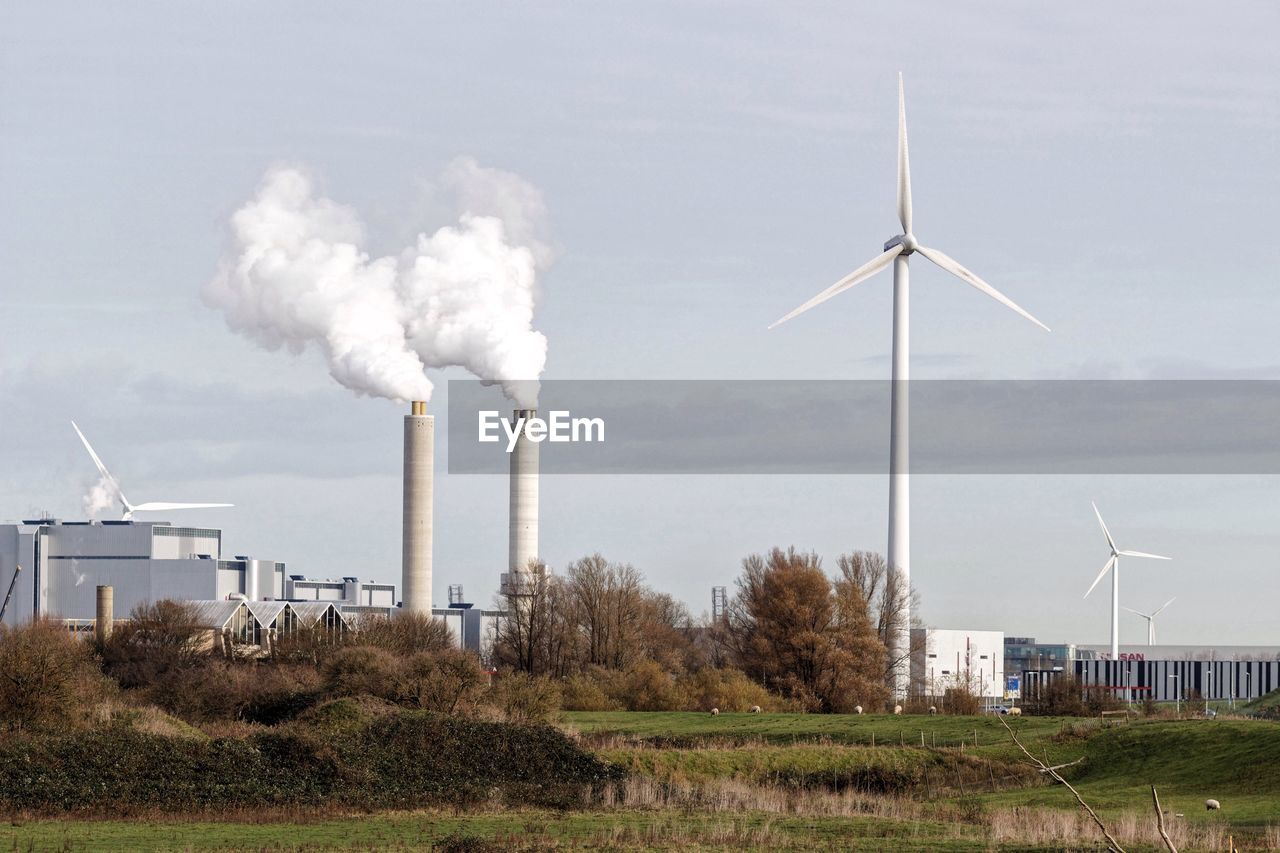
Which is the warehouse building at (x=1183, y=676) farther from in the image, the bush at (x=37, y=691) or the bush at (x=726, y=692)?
the bush at (x=37, y=691)

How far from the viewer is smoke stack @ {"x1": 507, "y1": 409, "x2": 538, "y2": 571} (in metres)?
98.1

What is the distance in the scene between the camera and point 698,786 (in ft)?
145

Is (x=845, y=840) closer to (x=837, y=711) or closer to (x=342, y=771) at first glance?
(x=342, y=771)

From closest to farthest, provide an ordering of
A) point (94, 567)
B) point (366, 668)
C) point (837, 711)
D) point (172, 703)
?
point (366, 668), point (172, 703), point (837, 711), point (94, 567)

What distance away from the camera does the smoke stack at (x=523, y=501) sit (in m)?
98.1

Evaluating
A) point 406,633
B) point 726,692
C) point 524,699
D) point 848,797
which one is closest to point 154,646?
point 406,633

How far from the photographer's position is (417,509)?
99.8 m

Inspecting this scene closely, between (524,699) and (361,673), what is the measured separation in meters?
6.23

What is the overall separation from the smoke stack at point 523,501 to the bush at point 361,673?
114ft

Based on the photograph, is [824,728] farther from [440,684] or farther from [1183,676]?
[1183,676]

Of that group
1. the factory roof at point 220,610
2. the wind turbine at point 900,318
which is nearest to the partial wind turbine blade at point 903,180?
the wind turbine at point 900,318

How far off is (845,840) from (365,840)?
862cm

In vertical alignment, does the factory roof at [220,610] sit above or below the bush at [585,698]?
above

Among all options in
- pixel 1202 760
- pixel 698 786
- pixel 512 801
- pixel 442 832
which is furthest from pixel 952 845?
pixel 1202 760
